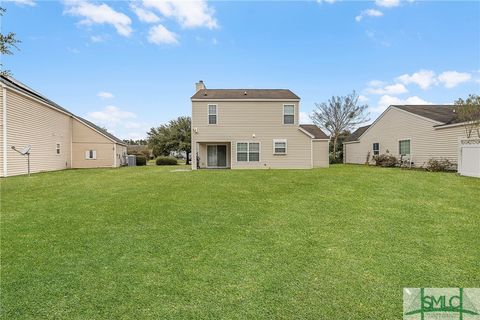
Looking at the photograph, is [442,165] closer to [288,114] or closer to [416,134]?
[416,134]

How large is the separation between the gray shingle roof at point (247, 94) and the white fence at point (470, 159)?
10588 millimetres

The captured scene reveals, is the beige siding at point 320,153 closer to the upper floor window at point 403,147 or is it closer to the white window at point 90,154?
the upper floor window at point 403,147

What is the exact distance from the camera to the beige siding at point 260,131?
21.2 m

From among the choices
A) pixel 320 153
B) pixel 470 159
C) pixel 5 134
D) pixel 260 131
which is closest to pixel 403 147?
pixel 320 153

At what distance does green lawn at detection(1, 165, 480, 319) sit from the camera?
3232 mm

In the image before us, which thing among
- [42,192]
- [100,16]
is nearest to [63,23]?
[100,16]

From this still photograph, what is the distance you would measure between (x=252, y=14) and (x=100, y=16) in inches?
260

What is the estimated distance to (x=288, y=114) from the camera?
21.3 meters

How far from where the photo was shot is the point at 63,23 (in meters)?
12.8

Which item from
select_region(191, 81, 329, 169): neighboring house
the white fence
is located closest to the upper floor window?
the white fence

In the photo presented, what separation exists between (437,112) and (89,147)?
29195 mm

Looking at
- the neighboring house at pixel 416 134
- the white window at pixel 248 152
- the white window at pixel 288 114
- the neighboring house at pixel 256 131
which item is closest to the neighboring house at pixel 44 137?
the neighboring house at pixel 256 131

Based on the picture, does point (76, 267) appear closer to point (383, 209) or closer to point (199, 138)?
point (383, 209)

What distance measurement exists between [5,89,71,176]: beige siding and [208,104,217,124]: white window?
1141cm
